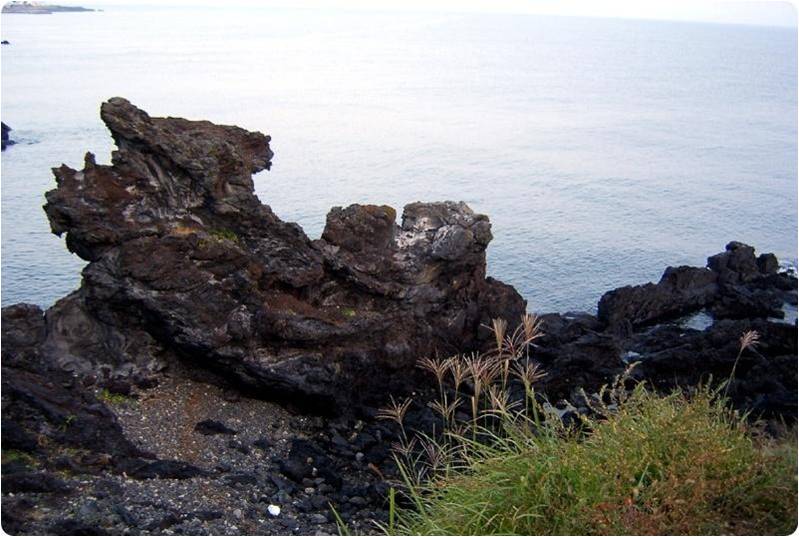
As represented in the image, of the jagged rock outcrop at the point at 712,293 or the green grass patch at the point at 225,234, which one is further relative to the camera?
the jagged rock outcrop at the point at 712,293

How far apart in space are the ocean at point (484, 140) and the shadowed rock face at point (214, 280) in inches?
460

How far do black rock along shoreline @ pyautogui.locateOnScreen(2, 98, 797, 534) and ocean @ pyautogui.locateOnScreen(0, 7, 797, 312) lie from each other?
10.4 metres

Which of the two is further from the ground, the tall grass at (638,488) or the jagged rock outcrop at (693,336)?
the tall grass at (638,488)

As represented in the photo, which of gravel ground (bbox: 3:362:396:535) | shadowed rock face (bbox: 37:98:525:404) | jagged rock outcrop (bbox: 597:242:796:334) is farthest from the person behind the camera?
jagged rock outcrop (bbox: 597:242:796:334)

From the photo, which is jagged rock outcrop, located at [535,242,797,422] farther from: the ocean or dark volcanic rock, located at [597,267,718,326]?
the ocean

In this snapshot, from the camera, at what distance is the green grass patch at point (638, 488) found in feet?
26.1

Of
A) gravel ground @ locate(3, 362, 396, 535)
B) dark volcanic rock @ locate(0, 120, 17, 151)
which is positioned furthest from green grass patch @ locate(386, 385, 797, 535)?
dark volcanic rock @ locate(0, 120, 17, 151)

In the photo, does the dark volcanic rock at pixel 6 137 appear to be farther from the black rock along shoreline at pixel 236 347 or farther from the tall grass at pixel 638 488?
the tall grass at pixel 638 488

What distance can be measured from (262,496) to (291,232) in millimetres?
7970

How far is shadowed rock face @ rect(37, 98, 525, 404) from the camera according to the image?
826 inches

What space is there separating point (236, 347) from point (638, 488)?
48.3 ft

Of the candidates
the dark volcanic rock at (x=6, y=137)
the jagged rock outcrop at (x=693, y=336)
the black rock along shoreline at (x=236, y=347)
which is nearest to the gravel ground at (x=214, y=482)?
the black rock along shoreline at (x=236, y=347)

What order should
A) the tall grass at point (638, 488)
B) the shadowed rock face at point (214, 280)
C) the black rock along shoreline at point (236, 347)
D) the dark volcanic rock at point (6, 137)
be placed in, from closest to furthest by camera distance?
the tall grass at point (638, 488), the black rock along shoreline at point (236, 347), the shadowed rock face at point (214, 280), the dark volcanic rock at point (6, 137)

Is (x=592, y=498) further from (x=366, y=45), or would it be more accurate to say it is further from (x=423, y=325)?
(x=366, y=45)
